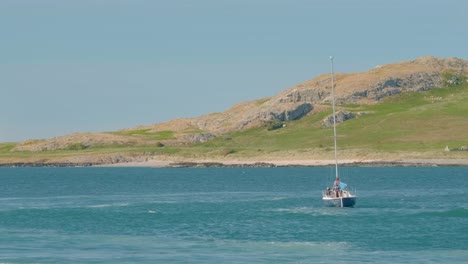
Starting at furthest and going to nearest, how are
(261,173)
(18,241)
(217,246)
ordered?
(261,173) → (18,241) → (217,246)

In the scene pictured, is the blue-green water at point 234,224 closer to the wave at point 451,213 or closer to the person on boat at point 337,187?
the wave at point 451,213

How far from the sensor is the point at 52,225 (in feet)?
262

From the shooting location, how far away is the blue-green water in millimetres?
61138

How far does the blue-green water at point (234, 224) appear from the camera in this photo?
61138 millimetres

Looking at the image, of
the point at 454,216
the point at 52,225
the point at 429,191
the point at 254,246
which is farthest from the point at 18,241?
the point at 429,191

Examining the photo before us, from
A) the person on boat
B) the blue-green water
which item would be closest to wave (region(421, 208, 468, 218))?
the blue-green water

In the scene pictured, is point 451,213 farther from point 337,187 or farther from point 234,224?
point 234,224

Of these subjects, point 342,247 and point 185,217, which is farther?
point 185,217

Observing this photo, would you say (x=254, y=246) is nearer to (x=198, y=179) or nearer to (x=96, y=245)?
(x=96, y=245)

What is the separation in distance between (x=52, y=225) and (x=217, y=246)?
64.5ft

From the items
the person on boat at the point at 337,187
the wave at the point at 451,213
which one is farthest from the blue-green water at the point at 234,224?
the person on boat at the point at 337,187

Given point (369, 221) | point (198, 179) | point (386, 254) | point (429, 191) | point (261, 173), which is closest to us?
point (386, 254)

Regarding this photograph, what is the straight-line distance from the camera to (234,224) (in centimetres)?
7869

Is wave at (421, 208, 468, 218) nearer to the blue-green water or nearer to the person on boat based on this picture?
the blue-green water
